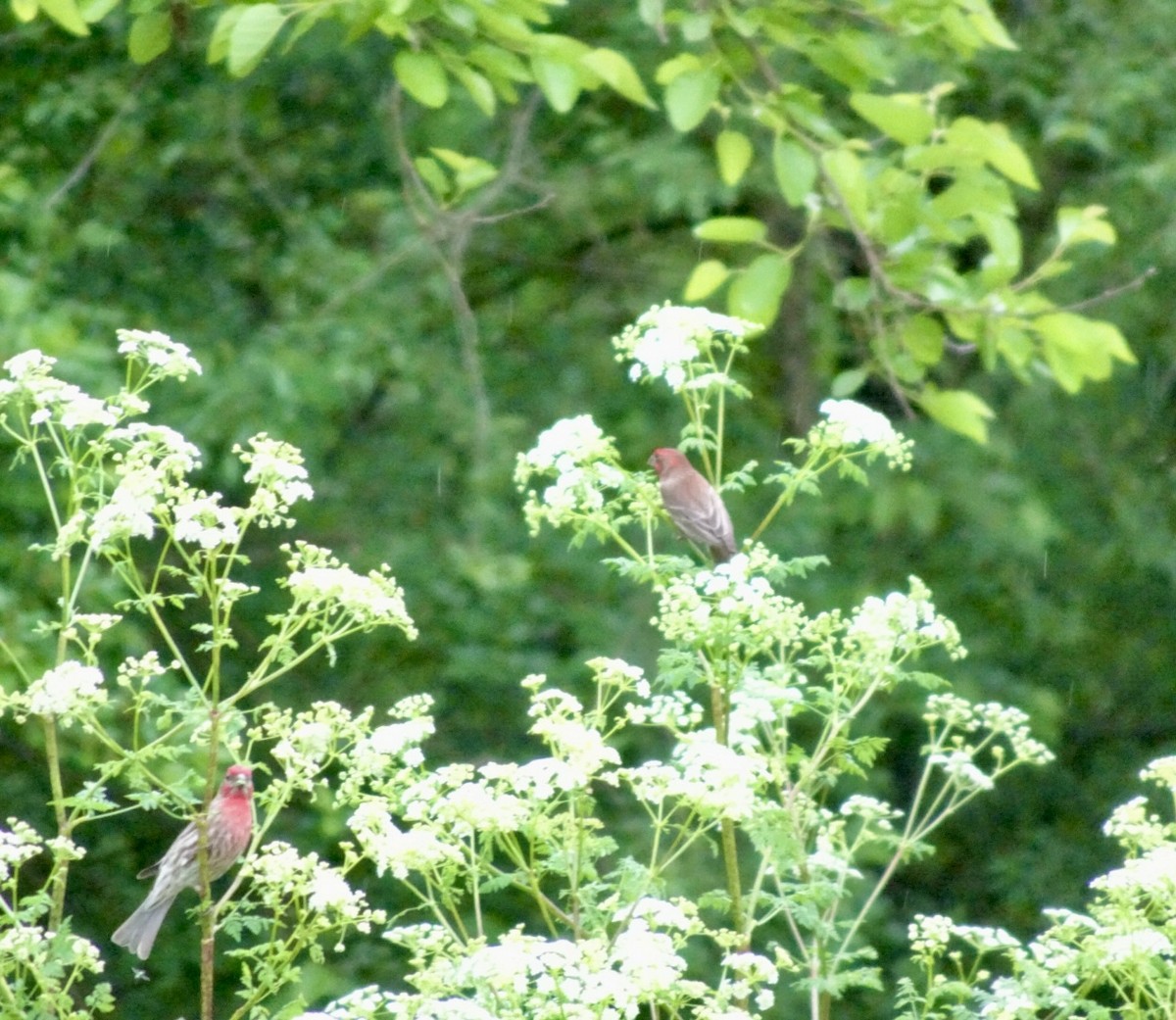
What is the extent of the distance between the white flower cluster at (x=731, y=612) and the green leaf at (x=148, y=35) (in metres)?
1.88

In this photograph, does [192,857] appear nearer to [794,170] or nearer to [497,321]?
[794,170]

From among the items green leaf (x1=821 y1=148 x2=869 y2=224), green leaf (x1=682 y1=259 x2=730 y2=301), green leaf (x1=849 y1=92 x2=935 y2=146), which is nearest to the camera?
green leaf (x1=849 y1=92 x2=935 y2=146)

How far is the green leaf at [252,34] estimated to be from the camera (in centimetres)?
353

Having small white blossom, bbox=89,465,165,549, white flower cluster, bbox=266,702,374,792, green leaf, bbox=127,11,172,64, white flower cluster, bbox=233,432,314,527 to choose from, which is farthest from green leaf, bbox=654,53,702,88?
small white blossom, bbox=89,465,165,549

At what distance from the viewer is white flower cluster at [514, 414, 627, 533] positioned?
9.36 ft

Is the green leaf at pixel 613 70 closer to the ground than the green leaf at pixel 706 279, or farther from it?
farther from it

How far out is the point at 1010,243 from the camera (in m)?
4.44

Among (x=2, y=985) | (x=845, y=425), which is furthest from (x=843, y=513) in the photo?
(x=2, y=985)

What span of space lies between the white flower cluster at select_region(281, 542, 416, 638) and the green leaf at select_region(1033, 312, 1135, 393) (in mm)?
2364

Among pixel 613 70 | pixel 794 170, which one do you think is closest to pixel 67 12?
pixel 613 70

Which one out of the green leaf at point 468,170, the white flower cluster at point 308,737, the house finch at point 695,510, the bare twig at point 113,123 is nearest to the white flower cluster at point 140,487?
the white flower cluster at point 308,737

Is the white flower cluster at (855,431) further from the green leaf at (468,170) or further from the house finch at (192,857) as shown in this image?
the green leaf at (468,170)

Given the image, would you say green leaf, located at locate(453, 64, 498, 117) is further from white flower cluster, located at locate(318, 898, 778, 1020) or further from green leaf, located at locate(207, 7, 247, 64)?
white flower cluster, located at locate(318, 898, 778, 1020)

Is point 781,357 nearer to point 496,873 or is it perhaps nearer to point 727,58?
point 727,58
